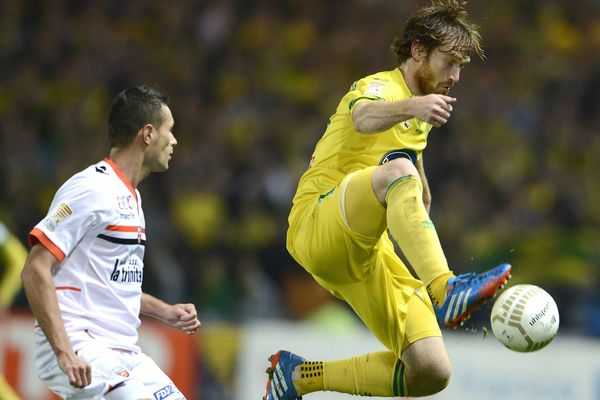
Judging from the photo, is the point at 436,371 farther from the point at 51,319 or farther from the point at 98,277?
the point at 51,319

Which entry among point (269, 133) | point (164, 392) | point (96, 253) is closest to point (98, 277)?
point (96, 253)

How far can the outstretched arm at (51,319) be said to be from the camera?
424 centimetres

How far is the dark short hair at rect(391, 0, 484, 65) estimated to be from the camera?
17.0 ft

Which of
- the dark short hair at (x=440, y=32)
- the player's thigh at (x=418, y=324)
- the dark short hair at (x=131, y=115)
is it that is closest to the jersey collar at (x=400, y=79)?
the dark short hair at (x=440, y=32)

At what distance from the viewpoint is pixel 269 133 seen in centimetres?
1170

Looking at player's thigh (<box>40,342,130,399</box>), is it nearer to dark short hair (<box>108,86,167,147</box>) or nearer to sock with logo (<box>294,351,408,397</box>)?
dark short hair (<box>108,86,167,147</box>)

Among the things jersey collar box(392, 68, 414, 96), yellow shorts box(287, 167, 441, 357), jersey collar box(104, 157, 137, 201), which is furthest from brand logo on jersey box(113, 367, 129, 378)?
jersey collar box(392, 68, 414, 96)

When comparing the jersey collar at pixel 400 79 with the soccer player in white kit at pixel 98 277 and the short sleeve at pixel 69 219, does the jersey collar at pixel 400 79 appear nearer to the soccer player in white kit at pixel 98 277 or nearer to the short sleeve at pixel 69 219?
the soccer player in white kit at pixel 98 277

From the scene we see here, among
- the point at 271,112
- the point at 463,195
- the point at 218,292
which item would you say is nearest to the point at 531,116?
the point at 463,195

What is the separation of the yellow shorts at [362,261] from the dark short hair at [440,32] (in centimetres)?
75

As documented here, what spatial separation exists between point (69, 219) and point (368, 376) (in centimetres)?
183

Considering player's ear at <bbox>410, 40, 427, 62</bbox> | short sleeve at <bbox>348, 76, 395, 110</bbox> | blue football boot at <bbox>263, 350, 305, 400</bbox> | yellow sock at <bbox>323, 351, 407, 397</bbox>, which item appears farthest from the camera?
blue football boot at <bbox>263, 350, 305, 400</bbox>

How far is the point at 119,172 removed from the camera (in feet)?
15.8

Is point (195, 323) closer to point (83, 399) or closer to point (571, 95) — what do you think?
point (83, 399)
